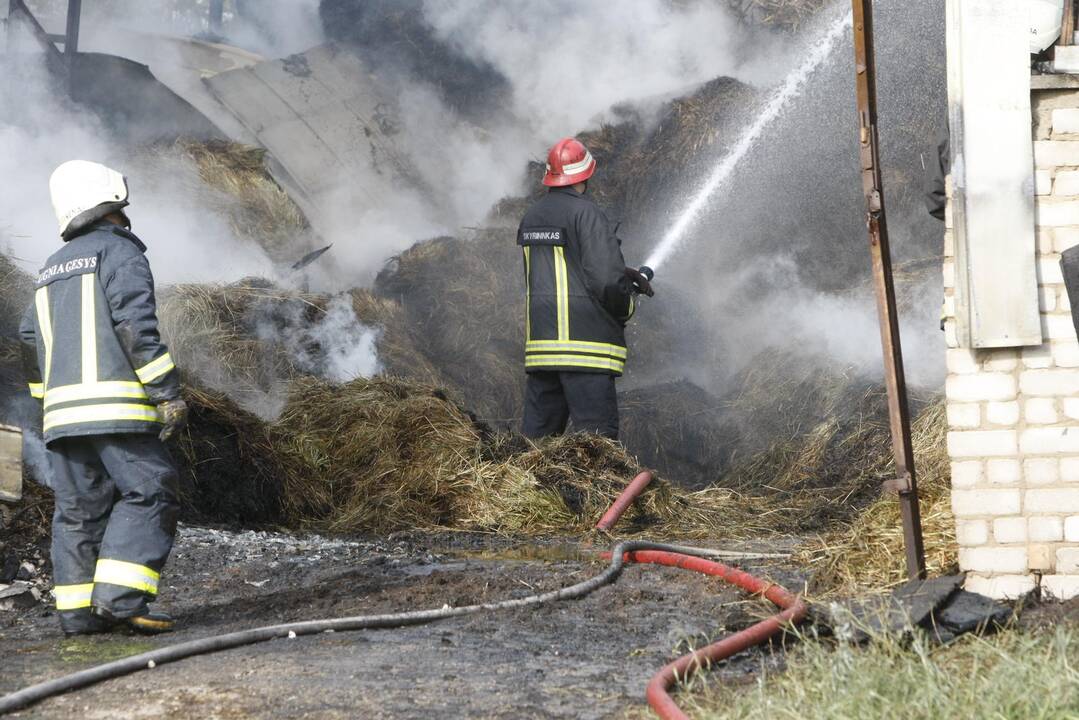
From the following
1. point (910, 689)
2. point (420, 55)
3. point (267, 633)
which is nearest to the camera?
point (910, 689)

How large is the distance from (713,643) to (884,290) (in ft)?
4.68

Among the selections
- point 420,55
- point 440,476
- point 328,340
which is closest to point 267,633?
point 440,476

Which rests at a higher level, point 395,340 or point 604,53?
point 604,53

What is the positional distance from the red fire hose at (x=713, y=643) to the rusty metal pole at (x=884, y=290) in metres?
0.51

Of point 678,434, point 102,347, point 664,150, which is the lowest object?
point 678,434

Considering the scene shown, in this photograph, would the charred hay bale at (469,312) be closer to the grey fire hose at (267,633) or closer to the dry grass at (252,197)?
the dry grass at (252,197)

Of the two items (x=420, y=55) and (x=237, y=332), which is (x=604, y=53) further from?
(x=237, y=332)

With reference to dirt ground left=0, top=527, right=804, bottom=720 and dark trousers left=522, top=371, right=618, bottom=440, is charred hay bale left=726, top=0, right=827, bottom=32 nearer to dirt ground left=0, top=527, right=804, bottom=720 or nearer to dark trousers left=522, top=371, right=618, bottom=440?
dark trousers left=522, top=371, right=618, bottom=440

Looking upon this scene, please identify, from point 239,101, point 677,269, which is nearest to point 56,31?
point 239,101

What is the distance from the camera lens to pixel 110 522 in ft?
15.5

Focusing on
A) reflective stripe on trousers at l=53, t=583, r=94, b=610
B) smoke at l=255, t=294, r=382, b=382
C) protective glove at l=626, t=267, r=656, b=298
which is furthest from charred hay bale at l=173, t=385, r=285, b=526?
protective glove at l=626, t=267, r=656, b=298

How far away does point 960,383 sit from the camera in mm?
4539

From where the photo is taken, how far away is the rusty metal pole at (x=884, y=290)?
4434 mm

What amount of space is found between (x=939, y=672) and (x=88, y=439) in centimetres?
318
